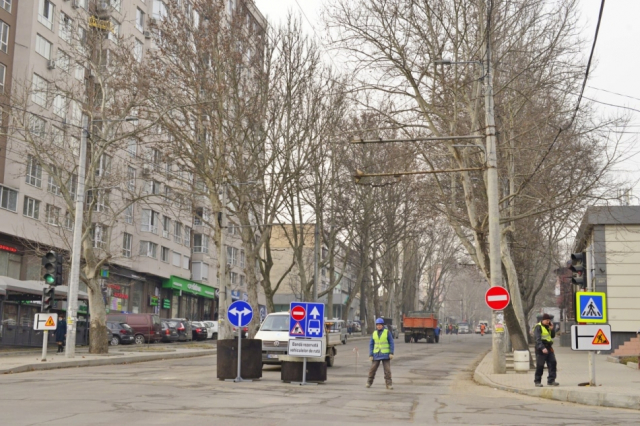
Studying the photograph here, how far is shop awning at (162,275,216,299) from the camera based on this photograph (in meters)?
66.2

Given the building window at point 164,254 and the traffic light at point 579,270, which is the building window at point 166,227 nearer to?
the building window at point 164,254

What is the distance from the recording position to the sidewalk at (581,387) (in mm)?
14445

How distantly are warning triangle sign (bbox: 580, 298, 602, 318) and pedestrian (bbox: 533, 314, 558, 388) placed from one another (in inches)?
29.5

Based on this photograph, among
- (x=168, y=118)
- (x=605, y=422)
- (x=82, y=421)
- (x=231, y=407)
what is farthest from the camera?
(x=168, y=118)

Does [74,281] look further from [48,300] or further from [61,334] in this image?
[61,334]

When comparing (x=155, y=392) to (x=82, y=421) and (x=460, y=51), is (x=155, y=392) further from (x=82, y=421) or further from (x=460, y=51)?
(x=460, y=51)

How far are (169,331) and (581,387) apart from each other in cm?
3568

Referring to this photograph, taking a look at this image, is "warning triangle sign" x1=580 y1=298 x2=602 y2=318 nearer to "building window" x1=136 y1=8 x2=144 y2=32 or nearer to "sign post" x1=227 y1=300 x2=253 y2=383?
"sign post" x1=227 y1=300 x2=253 y2=383

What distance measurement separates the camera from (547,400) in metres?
15.5

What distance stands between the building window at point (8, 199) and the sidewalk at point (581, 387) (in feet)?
101

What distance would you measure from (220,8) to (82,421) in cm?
2513

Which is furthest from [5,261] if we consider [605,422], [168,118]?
[605,422]

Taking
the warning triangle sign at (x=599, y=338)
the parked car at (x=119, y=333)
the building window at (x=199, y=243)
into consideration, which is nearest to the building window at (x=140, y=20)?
the building window at (x=199, y=243)

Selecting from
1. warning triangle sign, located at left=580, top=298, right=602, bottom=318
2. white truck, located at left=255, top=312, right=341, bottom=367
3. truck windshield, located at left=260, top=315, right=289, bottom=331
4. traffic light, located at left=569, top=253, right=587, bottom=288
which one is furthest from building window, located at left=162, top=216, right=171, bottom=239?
warning triangle sign, located at left=580, top=298, right=602, bottom=318
